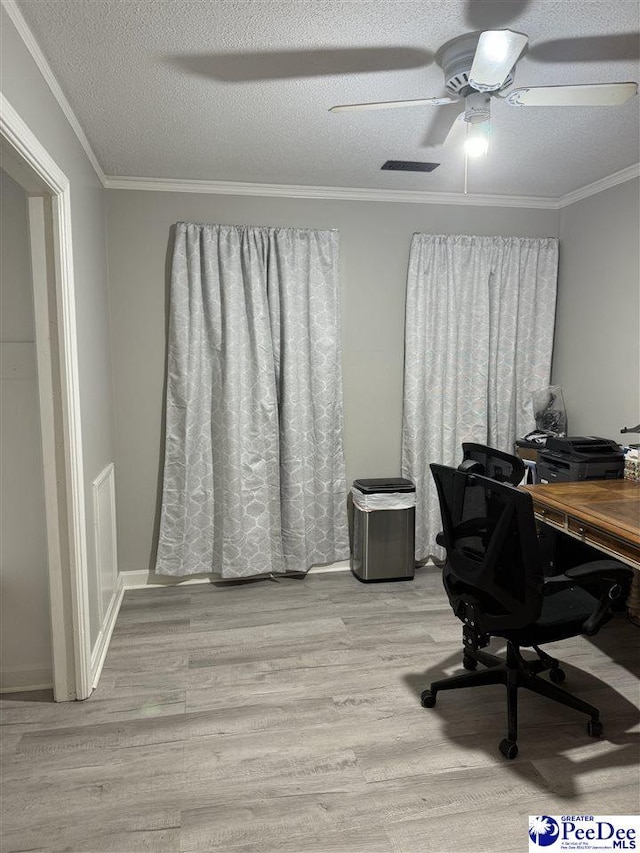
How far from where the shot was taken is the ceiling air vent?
3242 millimetres

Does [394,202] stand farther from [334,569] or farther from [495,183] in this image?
[334,569]

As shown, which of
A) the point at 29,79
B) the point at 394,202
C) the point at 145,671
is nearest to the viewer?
the point at 29,79

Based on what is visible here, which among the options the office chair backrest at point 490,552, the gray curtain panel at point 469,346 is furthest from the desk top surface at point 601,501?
the gray curtain panel at point 469,346

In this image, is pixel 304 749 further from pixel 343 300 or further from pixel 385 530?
pixel 343 300

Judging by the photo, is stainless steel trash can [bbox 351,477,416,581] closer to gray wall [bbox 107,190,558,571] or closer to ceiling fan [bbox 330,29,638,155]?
gray wall [bbox 107,190,558,571]

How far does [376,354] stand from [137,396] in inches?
63.1

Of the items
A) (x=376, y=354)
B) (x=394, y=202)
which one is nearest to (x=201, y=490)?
(x=376, y=354)

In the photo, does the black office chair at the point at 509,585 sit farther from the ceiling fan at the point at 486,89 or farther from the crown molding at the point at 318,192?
the crown molding at the point at 318,192

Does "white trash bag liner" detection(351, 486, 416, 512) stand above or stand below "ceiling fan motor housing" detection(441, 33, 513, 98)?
below

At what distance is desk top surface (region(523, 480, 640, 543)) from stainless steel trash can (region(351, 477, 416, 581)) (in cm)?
101

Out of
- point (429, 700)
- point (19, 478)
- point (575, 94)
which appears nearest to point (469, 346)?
point (575, 94)

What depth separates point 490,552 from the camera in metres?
2.06

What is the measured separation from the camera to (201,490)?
368 centimetres

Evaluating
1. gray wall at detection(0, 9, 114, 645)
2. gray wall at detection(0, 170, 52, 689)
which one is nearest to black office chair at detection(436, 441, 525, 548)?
gray wall at detection(0, 9, 114, 645)
